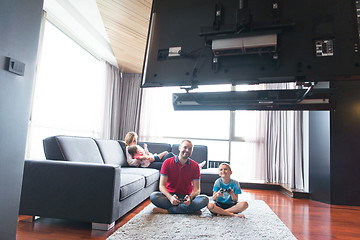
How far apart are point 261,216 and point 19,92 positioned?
2387mm

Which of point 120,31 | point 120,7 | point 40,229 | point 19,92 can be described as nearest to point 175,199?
point 40,229

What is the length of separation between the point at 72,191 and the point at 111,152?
4.59ft

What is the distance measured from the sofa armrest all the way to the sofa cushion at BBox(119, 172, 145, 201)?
0.42 feet

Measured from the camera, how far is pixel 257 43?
2.81 feet

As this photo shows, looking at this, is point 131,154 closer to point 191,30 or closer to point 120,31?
point 120,31

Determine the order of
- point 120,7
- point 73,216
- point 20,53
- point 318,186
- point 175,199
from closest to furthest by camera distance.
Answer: point 20,53 < point 73,216 < point 175,199 < point 120,7 < point 318,186

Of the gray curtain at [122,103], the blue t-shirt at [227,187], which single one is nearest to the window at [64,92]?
the gray curtain at [122,103]

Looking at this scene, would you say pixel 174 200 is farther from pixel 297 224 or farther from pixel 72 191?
pixel 297 224

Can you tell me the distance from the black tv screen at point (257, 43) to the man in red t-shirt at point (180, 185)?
153cm

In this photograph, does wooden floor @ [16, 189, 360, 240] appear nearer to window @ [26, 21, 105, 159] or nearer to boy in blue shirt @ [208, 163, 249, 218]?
boy in blue shirt @ [208, 163, 249, 218]

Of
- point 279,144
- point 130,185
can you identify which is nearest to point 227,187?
point 130,185

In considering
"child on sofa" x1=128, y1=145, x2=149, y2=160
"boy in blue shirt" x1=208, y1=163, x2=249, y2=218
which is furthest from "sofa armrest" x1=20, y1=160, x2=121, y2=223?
"child on sofa" x1=128, y1=145, x2=149, y2=160

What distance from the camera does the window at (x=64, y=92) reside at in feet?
10.9

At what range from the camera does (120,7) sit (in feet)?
11.0
